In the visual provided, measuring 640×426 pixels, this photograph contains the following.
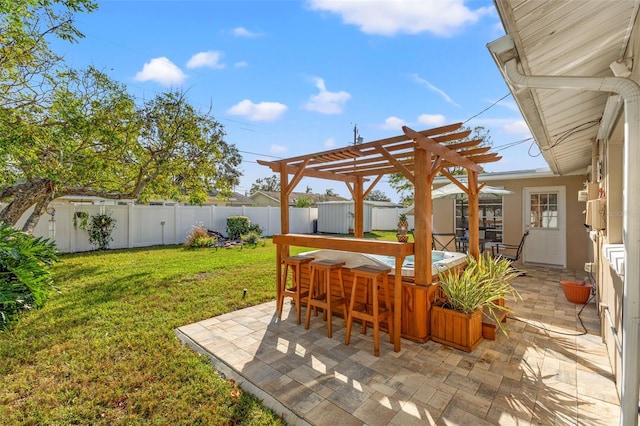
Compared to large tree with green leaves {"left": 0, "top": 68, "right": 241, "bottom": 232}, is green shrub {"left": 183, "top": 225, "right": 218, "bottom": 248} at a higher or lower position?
lower

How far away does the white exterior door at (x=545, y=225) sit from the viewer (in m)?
7.48

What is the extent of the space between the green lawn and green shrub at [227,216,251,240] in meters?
6.55

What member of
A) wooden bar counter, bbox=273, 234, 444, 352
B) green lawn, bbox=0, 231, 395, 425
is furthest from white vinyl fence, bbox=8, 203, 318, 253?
wooden bar counter, bbox=273, 234, 444, 352

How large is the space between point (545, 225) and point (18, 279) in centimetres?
1101

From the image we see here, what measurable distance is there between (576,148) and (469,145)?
2.94 m

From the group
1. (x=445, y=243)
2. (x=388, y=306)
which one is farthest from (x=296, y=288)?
(x=445, y=243)

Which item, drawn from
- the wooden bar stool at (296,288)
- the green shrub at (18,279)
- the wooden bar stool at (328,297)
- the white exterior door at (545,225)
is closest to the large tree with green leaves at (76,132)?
the green shrub at (18,279)

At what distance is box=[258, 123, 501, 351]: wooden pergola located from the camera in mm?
3320

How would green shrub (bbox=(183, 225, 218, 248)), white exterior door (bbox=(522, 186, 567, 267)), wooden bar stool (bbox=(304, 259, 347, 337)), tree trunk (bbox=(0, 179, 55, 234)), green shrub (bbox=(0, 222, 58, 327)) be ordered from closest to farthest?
wooden bar stool (bbox=(304, 259, 347, 337)) < green shrub (bbox=(0, 222, 58, 327)) < tree trunk (bbox=(0, 179, 55, 234)) < white exterior door (bbox=(522, 186, 567, 267)) < green shrub (bbox=(183, 225, 218, 248))

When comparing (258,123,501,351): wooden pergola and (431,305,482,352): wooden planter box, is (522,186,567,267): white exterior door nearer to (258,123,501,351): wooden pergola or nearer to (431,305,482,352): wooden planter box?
(258,123,501,351): wooden pergola

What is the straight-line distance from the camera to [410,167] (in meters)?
4.86

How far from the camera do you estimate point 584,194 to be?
4.73 metres

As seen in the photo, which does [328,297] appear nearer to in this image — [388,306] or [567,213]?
[388,306]

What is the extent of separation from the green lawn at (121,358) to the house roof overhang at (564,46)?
3062 millimetres
